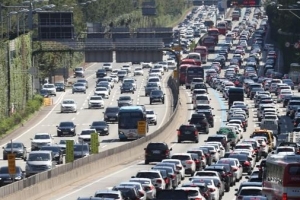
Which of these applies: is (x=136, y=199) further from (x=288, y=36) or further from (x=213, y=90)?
(x=288, y=36)

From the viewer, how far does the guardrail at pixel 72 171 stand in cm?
5866

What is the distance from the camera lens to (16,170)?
2719 inches

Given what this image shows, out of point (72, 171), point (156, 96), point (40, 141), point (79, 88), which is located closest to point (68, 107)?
point (156, 96)

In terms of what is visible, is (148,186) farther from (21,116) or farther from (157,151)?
(21,116)

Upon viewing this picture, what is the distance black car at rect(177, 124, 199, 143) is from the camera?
101 metres

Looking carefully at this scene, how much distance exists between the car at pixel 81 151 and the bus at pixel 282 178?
29.8 meters

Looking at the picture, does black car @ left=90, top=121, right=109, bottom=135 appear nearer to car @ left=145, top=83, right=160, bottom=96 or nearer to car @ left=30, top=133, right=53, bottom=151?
car @ left=30, top=133, right=53, bottom=151

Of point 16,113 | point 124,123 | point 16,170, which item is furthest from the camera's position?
point 16,113

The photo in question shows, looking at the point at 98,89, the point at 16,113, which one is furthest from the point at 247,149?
the point at 98,89

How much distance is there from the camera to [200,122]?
109 meters

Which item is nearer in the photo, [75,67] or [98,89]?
[98,89]

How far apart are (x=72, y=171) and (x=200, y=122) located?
37.6 m

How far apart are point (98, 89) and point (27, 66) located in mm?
13977

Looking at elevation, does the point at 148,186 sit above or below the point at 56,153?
above
